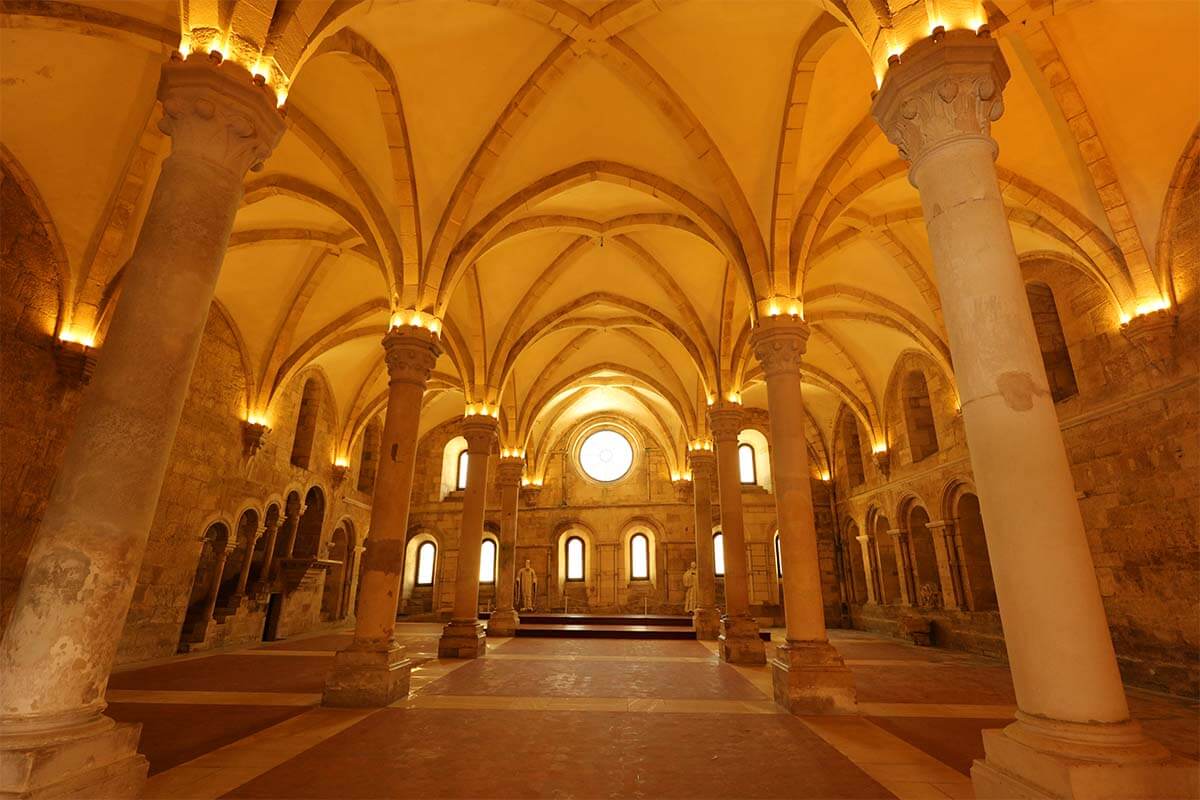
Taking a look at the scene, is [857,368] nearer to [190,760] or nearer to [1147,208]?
[1147,208]

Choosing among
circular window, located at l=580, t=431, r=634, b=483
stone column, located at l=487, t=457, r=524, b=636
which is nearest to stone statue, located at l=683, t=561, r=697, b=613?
circular window, located at l=580, t=431, r=634, b=483

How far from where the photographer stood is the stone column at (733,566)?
10188 millimetres

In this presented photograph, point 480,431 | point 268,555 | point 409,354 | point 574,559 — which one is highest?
point 480,431

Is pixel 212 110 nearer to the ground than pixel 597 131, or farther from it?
nearer to the ground

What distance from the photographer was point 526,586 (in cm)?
2130

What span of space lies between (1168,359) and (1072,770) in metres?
8.77

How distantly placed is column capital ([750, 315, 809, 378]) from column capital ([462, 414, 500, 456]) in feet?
21.7

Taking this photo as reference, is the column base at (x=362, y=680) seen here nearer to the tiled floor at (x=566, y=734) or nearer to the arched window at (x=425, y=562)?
the tiled floor at (x=566, y=734)

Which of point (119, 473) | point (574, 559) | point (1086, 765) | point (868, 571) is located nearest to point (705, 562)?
point (868, 571)

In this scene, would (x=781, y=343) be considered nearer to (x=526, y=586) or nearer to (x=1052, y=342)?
→ (x=1052, y=342)

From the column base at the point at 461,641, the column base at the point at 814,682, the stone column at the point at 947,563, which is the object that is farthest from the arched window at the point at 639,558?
the column base at the point at 814,682

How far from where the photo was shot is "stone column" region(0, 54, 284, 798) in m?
2.82

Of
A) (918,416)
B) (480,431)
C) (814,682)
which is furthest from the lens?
(918,416)

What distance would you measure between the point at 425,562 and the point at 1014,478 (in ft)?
74.8
